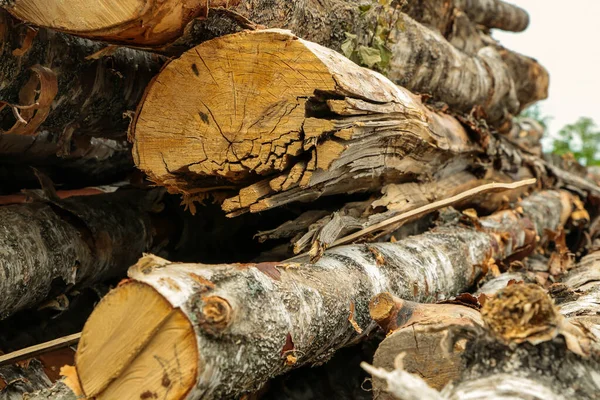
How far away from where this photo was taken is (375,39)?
9.75 feet

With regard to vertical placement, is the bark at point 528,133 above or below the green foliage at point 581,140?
above

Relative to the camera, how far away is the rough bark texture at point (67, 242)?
2273 millimetres

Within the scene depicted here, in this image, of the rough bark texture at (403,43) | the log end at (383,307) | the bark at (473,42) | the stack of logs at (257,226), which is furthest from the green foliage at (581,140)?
A: the log end at (383,307)

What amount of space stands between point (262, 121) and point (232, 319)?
2.45ft

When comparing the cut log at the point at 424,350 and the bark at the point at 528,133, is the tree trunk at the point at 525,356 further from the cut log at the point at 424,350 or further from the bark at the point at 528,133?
the bark at the point at 528,133

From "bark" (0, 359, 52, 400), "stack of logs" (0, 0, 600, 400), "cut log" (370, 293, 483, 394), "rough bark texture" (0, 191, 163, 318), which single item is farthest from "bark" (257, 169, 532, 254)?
"bark" (0, 359, 52, 400)

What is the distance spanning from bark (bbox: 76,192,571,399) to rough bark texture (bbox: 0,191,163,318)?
0.97 metres

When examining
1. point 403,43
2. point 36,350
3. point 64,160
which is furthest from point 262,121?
point 64,160

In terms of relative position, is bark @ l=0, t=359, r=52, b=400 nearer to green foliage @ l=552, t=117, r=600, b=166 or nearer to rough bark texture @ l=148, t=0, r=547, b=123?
rough bark texture @ l=148, t=0, r=547, b=123

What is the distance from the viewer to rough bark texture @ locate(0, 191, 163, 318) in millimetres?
2273

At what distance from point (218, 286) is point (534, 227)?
284cm

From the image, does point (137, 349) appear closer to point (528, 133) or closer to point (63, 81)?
point (63, 81)

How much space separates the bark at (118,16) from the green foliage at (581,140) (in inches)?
455

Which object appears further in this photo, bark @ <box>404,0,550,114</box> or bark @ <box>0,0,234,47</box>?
bark @ <box>404,0,550,114</box>
